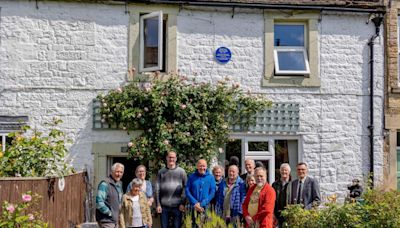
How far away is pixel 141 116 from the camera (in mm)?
10734

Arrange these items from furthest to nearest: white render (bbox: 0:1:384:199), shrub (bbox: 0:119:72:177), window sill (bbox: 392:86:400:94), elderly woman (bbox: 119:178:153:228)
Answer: window sill (bbox: 392:86:400:94), white render (bbox: 0:1:384:199), elderly woman (bbox: 119:178:153:228), shrub (bbox: 0:119:72:177)

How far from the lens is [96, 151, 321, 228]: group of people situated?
7.64 meters

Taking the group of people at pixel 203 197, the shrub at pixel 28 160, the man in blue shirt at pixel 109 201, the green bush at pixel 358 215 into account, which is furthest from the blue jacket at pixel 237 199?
the shrub at pixel 28 160

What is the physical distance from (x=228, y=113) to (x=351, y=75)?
9.30 feet

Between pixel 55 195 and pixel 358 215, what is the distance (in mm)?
4275

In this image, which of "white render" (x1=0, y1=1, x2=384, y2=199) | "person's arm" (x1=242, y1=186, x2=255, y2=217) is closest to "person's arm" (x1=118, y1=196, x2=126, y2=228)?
"person's arm" (x1=242, y1=186, x2=255, y2=217)

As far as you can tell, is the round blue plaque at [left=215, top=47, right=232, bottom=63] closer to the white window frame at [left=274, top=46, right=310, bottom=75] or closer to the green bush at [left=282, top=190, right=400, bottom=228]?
the white window frame at [left=274, top=46, right=310, bottom=75]

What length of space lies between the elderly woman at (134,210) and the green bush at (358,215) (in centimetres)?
220

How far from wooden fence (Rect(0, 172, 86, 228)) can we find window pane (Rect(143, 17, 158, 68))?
2.86 meters

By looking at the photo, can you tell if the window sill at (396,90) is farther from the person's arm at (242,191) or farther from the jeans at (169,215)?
the jeans at (169,215)

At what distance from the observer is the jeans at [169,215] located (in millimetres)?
9117

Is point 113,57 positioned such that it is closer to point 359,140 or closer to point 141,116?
point 141,116

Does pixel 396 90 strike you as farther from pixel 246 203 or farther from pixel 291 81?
pixel 246 203

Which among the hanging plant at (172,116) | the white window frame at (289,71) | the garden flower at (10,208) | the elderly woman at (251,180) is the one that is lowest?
the garden flower at (10,208)
